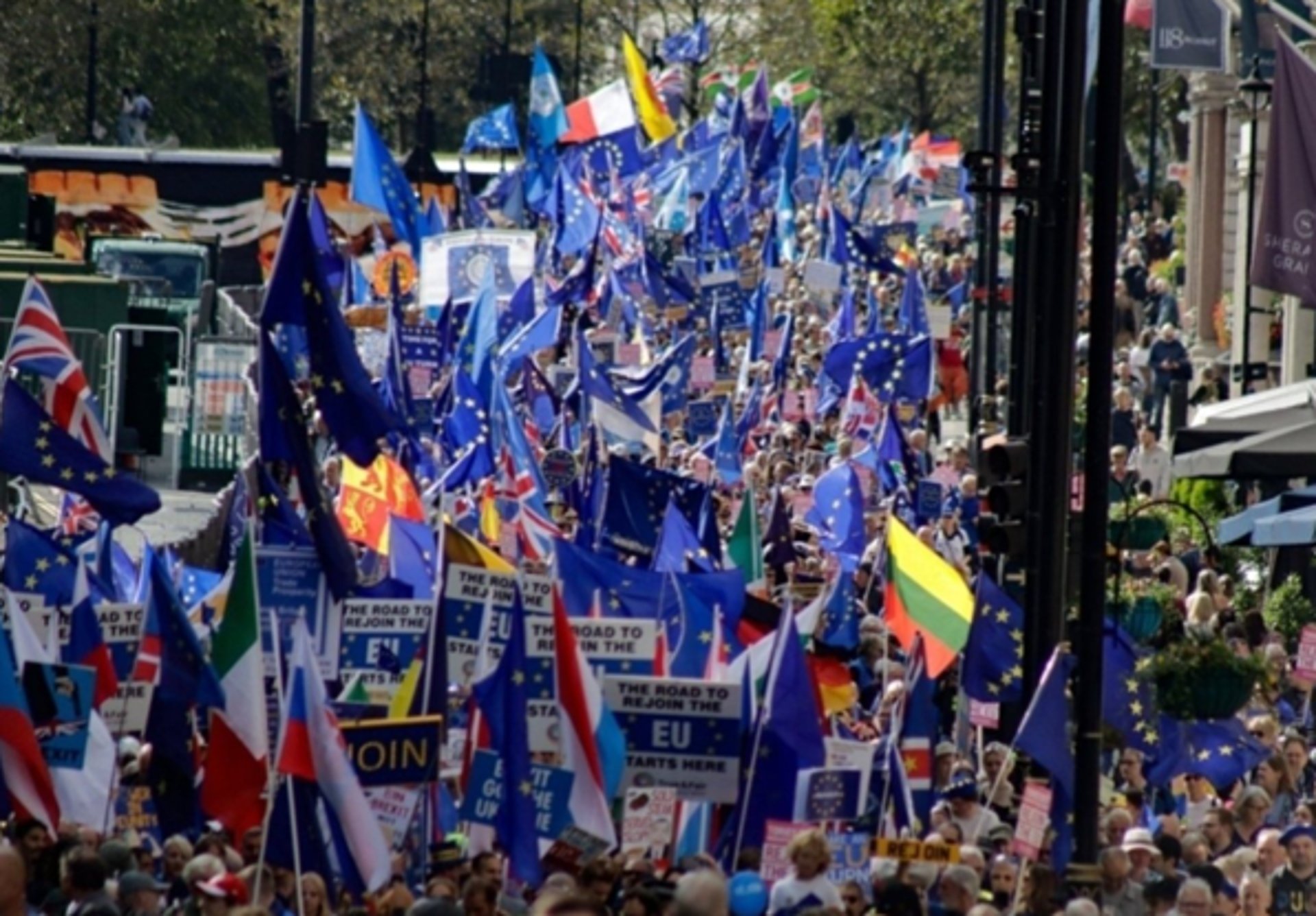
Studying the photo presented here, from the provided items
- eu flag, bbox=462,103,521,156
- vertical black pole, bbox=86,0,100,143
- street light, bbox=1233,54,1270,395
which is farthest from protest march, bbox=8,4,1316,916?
vertical black pole, bbox=86,0,100,143

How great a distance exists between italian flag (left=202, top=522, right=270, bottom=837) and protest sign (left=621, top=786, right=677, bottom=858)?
1.36m

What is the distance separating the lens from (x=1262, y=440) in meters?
22.8

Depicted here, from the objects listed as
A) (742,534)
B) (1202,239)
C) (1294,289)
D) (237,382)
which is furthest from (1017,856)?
(1202,239)

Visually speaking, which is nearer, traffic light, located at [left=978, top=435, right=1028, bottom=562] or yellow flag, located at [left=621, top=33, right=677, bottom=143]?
traffic light, located at [left=978, top=435, right=1028, bottom=562]

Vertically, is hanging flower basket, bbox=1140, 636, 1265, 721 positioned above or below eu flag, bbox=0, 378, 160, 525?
below

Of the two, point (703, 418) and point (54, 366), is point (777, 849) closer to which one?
point (54, 366)

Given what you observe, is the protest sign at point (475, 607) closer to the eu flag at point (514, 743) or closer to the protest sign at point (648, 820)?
the eu flag at point (514, 743)

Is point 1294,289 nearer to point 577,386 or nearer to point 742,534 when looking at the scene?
point 742,534

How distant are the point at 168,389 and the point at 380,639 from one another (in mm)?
19460

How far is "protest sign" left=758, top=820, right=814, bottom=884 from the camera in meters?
13.2

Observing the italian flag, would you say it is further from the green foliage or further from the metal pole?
the metal pole

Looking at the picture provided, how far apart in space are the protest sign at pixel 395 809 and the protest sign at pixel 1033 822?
2254 mm

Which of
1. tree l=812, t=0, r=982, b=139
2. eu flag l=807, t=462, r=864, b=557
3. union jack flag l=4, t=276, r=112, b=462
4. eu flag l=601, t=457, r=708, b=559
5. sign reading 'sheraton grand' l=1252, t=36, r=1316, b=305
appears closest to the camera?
union jack flag l=4, t=276, r=112, b=462

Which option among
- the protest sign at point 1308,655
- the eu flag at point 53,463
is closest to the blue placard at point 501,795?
the eu flag at point 53,463
